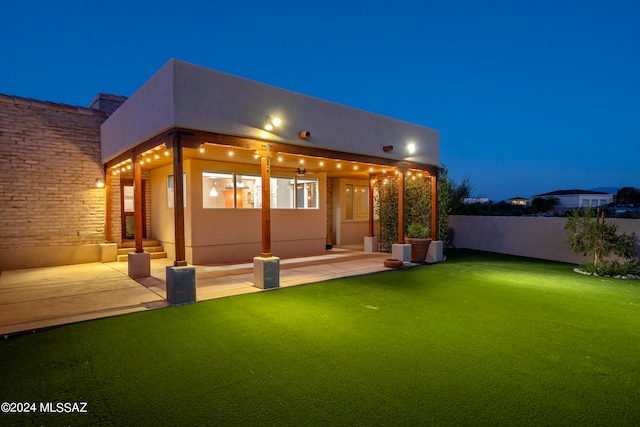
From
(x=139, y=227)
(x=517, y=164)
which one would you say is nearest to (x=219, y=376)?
(x=139, y=227)

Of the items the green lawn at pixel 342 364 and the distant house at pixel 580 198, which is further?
the distant house at pixel 580 198

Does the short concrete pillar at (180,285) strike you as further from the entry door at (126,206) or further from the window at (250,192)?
the entry door at (126,206)

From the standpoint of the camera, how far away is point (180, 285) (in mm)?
5707

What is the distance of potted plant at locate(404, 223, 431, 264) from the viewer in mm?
10227

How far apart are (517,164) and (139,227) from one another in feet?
415

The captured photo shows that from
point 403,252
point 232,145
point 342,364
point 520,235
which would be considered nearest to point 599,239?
point 520,235

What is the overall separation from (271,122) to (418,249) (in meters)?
5.90

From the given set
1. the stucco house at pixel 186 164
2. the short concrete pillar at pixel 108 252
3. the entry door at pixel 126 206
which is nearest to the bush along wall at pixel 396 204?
the stucco house at pixel 186 164

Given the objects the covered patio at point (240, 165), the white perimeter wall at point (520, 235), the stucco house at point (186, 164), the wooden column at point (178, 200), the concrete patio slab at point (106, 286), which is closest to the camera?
the concrete patio slab at point (106, 286)

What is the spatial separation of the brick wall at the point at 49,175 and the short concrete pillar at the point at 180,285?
6.02 metres

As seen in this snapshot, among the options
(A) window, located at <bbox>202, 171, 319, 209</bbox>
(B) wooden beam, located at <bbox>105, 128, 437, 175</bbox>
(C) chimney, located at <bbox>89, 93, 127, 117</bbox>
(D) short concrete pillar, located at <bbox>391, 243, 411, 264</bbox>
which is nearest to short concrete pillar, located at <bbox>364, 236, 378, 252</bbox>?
(A) window, located at <bbox>202, 171, 319, 209</bbox>

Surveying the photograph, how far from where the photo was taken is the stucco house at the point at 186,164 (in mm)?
6391

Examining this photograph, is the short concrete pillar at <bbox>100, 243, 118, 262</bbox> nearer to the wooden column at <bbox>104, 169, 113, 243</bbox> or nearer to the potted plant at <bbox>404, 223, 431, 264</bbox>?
the wooden column at <bbox>104, 169, 113, 243</bbox>

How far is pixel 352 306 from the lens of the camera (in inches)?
223
